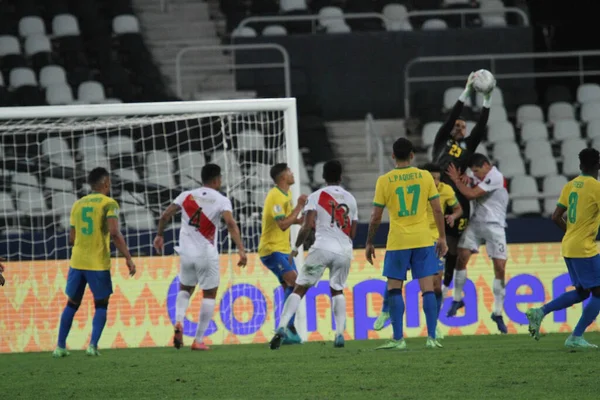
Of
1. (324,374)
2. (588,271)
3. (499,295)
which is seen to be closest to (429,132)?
(499,295)

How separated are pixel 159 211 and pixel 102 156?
1560mm

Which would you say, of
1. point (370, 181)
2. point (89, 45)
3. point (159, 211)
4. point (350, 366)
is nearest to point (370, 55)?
point (370, 181)

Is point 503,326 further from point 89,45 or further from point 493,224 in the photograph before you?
point 89,45

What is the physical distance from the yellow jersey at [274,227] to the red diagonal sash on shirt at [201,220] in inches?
31.8

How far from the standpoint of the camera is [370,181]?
749 inches

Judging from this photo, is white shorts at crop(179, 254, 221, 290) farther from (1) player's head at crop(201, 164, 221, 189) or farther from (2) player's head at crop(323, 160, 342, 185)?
(2) player's head at crop(323, 160, 342, 185)

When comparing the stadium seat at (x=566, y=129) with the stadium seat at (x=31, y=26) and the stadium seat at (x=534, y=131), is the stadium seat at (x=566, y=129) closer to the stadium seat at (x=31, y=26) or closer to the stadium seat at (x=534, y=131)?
the stadium seat at (x=534, y=131)

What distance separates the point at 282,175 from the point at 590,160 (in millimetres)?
3659

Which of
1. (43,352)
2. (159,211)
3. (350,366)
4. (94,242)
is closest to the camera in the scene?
(350,366)

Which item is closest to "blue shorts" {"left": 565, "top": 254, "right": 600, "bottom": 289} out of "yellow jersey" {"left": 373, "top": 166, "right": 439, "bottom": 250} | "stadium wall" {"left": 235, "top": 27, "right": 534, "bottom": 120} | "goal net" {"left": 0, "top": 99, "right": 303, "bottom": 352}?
"yellow jersey" {"left": 373, "top": 166, "right": 439, "bottom": 250}

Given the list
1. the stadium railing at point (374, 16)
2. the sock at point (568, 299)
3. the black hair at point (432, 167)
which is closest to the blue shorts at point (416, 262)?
the sock at point (568, 299)

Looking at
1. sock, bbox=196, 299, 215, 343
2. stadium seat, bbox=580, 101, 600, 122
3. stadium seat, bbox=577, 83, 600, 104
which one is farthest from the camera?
stadium seat, bbox=577, 83, 600, 104

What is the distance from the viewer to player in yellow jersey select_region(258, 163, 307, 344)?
40.5ft

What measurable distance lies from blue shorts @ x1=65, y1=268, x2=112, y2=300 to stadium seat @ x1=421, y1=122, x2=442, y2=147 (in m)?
8.50
